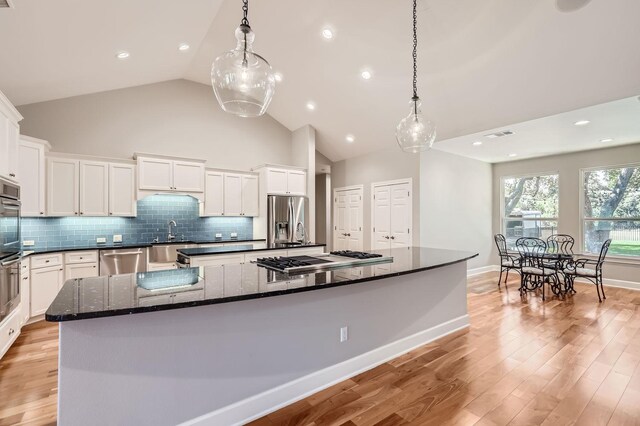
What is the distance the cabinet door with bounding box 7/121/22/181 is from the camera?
3189mm

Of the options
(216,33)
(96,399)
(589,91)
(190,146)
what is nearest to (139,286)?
(96,399)

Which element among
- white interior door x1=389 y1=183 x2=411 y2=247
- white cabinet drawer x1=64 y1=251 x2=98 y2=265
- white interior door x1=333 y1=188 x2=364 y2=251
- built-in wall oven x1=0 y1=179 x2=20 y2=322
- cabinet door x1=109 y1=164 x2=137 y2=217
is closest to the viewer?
built-in wall oven x1=0 y1=179 x2=20 y2=322

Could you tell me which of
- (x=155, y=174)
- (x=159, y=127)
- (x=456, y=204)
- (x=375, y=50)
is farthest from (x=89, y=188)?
(x=456, y=204)

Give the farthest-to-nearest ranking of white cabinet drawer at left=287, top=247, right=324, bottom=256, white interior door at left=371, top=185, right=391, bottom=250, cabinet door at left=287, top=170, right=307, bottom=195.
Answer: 1. white interior door at left=371, top=185, right=391, bottom=250
2. cabinet door at left=287, top=170, right=307, bottom=195
3. white cabinet drawer at left=287, top=247, right=324, bottom=256

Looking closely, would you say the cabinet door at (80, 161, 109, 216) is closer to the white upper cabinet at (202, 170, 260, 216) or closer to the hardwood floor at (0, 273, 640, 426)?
the white upper cabinet at (202, 170, 260, 216)

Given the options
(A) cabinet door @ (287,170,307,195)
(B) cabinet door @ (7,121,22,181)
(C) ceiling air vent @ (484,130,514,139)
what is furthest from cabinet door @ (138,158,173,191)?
(C) ceiling air vent @ (484,130,514,139)

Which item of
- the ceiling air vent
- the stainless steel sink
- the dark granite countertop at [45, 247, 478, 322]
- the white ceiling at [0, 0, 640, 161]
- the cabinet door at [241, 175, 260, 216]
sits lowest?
the stainless steel sink

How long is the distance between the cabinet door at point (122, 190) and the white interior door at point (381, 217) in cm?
469

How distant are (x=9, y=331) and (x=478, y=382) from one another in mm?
4474

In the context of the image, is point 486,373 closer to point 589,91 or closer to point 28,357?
point 589,91

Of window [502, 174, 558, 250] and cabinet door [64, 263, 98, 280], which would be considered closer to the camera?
cabinet door [64, 263, 98, 280]

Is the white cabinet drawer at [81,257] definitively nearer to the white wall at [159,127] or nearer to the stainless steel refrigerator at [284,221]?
the white wall at [159,127]

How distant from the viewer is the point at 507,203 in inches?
298

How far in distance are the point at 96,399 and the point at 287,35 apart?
4.56 meters
